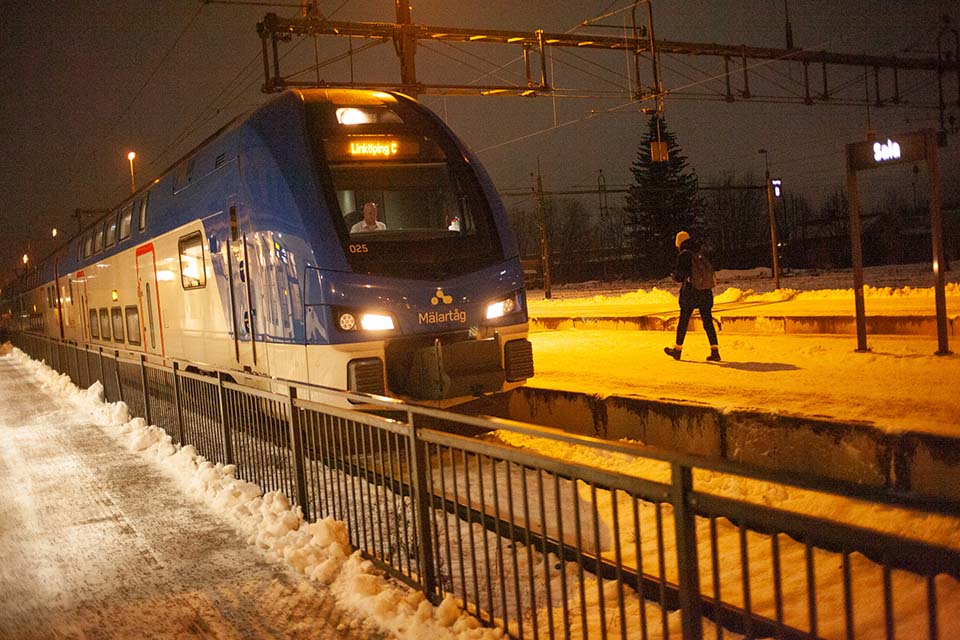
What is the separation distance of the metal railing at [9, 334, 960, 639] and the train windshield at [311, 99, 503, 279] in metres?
2.08

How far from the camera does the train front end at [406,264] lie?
26.1 ft

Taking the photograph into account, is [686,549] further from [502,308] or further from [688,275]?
[688,275]

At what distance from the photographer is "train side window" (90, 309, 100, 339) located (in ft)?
65.4

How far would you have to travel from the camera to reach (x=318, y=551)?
5.42 meters

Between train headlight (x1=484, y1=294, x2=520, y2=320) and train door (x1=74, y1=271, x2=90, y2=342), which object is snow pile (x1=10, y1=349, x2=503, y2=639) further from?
train door (x1=74, y1=271, x2=90, y2=342)

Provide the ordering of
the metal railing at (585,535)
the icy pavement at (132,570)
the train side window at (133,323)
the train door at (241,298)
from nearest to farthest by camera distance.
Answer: the metal railing at (585,535) → the icy pavement at (132,570) → the train door at (241,298) → the train side window at (133,323)

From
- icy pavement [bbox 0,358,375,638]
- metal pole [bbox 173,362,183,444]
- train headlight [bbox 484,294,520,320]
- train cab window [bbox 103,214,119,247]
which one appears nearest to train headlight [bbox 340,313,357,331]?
train headlight [bbox 484,294,520,320]

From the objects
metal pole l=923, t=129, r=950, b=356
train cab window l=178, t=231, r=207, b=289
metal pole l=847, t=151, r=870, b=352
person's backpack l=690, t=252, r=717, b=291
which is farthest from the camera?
person's backpack l=690, t=252, r=717, b=291

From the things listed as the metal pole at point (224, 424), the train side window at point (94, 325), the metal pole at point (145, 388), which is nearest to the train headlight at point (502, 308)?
the metal pole at point (224, 424)

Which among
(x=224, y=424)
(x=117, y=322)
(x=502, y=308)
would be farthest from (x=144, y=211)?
(x=502, y=308)

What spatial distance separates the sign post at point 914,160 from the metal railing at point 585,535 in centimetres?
522

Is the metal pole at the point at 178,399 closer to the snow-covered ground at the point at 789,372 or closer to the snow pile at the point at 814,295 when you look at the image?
the snow-covered ground at the point at 789,372

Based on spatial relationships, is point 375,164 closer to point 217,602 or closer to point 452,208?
point 452,208

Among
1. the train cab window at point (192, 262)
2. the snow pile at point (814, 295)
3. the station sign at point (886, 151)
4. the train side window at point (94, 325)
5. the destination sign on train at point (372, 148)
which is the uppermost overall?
the destination sign on train at point (372, 148)
